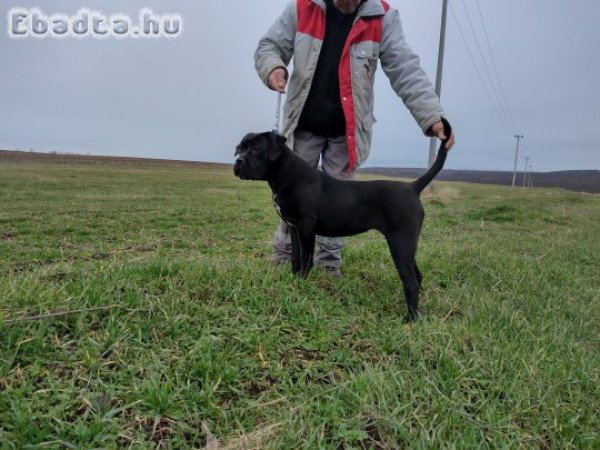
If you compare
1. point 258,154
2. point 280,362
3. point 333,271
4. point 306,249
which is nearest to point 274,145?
point 258,154

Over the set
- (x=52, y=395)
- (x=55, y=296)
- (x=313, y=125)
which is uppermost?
(x=313, y=125)

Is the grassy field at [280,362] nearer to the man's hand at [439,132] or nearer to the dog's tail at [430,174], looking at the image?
the dog's tail at [430,174]

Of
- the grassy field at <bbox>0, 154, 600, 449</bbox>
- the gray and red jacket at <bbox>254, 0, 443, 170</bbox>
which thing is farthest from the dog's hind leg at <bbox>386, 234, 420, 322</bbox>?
the gray and red jacket at <bbox>254, 0, 443, 170</bbox>

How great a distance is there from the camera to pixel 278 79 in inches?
150

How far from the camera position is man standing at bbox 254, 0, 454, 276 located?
3.97 m

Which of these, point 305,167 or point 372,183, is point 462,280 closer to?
point 372,183

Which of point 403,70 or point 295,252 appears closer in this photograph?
point 295,252

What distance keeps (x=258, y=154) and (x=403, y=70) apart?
5.64ft

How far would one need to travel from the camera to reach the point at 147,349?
246 centimetres

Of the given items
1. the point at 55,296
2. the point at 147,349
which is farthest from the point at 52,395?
the point at 55,296

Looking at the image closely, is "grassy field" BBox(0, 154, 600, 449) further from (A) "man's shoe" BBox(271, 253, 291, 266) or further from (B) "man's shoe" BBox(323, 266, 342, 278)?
(A) "man's shoe" BBox(271, 253, 291, 266)

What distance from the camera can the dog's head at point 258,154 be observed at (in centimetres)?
348

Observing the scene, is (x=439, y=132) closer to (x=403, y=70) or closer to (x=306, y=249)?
(x=403, y=70)

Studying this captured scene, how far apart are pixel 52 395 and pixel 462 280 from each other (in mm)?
4055
